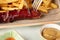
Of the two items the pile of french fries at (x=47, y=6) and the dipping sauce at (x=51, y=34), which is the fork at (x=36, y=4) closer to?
the pile of french fries at (x=47, y=6)

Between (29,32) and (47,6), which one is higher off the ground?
(47,6)

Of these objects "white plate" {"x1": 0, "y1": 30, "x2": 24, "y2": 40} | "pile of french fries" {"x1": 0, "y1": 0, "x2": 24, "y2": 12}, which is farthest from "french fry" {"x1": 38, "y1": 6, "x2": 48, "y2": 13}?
"white plate" {"x1": 0, "y1": 30, "x2": 24, "y2": 40}

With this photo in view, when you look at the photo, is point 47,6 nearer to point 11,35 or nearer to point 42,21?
point 42,21

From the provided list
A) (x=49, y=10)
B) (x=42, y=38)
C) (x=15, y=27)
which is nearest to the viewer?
(x=42, y=38)

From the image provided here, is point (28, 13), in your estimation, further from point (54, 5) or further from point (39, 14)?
point (54, 5)

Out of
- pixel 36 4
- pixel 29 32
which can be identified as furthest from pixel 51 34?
pixel 36 4

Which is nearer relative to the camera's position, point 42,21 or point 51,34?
point 51,34

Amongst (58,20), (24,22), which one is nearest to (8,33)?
(24,22)

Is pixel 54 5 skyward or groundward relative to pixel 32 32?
skyward
